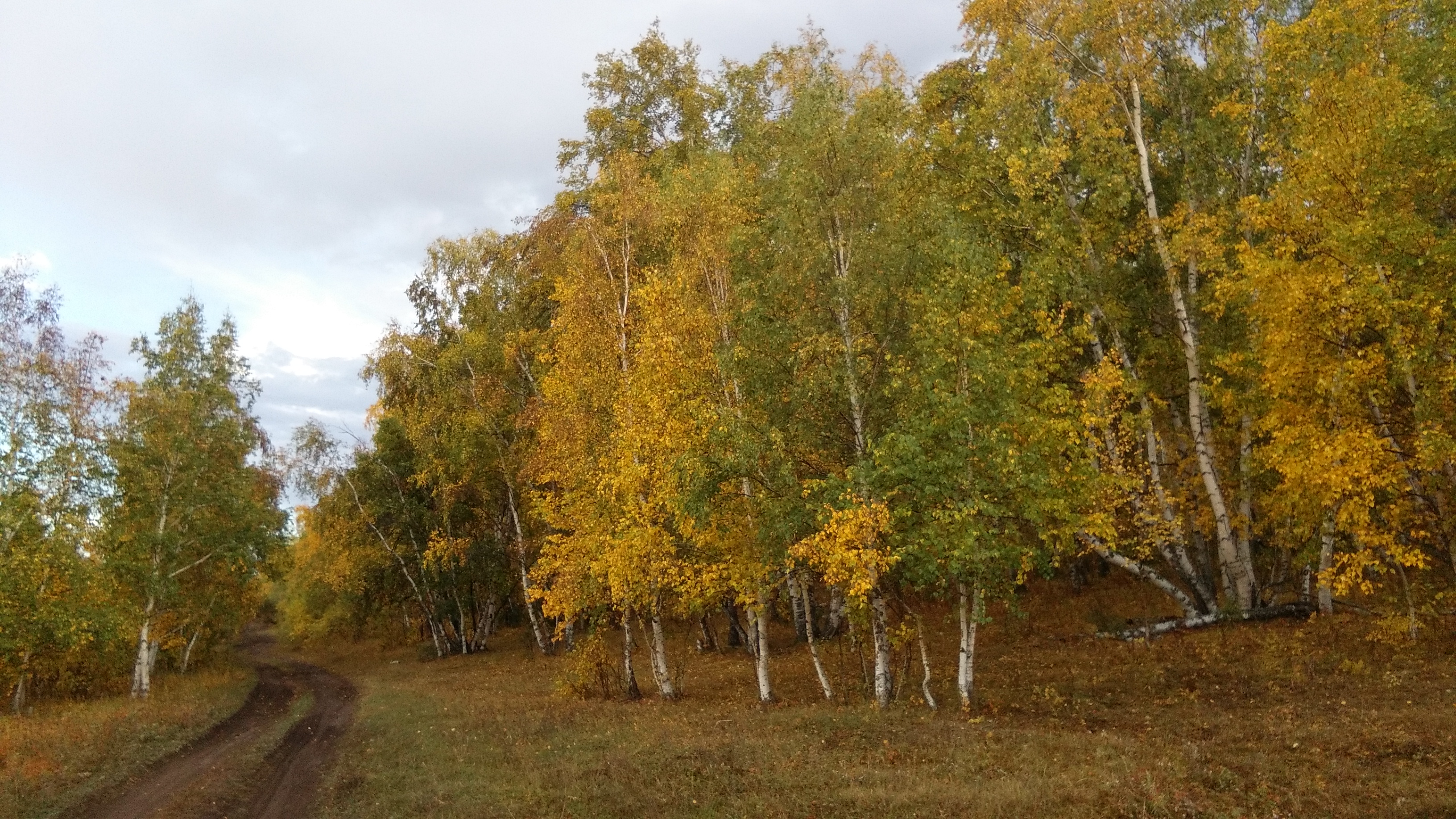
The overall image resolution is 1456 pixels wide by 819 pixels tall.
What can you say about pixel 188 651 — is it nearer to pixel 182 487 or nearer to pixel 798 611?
pixel 182 487

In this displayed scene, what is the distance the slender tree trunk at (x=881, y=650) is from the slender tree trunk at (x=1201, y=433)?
11237 millimetres

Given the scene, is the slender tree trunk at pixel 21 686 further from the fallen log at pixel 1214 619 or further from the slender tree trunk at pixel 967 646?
the fallen log at pixel 1214 619

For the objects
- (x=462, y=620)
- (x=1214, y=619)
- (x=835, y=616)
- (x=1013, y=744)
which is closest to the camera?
(x=1013, y=744)

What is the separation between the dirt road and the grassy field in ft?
3.40

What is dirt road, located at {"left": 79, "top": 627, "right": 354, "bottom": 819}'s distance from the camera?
16.1 m

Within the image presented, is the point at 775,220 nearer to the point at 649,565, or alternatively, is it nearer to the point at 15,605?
the point at 649,565

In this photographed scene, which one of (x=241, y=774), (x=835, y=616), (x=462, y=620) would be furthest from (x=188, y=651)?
(x=835, y=616)

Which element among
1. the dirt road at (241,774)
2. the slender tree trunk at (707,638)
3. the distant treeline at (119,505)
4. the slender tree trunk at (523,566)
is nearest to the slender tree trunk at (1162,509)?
the slender tree trunk at (707,638)

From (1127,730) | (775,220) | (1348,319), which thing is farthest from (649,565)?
(1348,319)

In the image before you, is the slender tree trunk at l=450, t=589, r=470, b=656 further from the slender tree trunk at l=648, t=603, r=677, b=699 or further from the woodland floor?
the slender tree trunk at l=648, t=603, r=677, b=699

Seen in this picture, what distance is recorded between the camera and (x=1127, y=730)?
15.2 m

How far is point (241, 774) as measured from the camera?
18.9 m

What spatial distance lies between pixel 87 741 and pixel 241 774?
6065 mm

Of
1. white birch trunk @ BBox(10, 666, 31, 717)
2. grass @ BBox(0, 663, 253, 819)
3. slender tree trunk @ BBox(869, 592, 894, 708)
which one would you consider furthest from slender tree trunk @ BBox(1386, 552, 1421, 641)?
white birch trunk @ BBox(10, 666, 31, 717)
